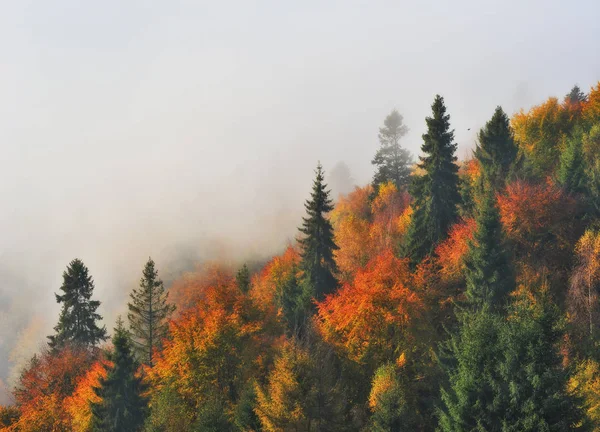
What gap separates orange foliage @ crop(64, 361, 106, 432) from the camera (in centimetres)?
4125

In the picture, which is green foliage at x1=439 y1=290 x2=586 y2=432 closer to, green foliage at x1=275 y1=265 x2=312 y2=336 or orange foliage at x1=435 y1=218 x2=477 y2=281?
orange foliage at x1=435 y1=218 x2=477 y2=281

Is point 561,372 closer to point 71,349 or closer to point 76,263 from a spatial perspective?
point 71,349

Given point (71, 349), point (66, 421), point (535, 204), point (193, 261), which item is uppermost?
point (193, 261)

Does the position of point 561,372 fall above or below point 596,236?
below

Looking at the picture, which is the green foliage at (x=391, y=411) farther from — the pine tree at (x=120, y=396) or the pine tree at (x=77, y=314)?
the pine tree at (x=77, y=314)

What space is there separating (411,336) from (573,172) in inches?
1204

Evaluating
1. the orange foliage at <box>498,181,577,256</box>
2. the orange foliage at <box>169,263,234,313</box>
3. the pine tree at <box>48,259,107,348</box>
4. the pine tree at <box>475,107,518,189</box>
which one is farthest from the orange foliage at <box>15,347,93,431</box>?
the orange foliage at <box>169,263,234,313</box>

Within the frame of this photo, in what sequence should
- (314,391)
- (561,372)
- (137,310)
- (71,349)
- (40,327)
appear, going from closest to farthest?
(561,372) < (314,391) < (137,310) < (71,349) < (40,327)

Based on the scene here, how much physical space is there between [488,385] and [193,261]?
490 feet

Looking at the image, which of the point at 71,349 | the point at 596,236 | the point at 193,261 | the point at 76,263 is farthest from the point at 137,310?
the point at 193,261

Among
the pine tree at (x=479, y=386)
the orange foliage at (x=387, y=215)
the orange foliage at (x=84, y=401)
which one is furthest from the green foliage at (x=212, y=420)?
the orange foliage at (x=387, y=215)

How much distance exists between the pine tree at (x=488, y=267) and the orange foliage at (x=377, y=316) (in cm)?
482

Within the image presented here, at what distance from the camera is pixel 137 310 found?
51.8 metres

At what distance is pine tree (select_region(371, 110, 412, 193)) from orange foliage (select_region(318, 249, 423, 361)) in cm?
4901
